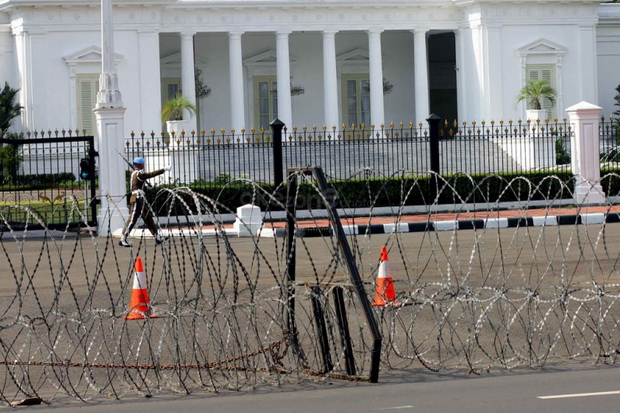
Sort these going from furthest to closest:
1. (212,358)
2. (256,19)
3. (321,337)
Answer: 1. (256,19)
2. (212,358)
3. (321,337)

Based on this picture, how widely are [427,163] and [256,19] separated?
35.8 feet

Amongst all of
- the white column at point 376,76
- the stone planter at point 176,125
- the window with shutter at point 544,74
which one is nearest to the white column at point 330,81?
the white column at point 376,76

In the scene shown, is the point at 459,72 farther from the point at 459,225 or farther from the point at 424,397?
the point at 424,397

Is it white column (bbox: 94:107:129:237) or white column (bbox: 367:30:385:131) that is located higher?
white column (bbox: 367:30:385:131)

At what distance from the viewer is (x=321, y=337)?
9.38 metres

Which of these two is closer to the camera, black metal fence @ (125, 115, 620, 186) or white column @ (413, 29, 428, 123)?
black metal fence @ (125, 115, 620, 186)

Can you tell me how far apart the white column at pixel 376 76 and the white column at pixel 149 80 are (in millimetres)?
7298

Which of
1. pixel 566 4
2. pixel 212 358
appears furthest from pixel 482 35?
pixel 212 358

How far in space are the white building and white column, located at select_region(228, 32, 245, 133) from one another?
0.15ft

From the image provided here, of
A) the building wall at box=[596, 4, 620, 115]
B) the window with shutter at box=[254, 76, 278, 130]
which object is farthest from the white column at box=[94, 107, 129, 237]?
the building wall at box=[596, 4, 620, 115]

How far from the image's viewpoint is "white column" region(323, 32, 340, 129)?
41406mm

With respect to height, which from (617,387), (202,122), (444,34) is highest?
(444,34)

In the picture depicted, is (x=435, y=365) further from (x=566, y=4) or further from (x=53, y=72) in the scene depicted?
(x=566, y=4)

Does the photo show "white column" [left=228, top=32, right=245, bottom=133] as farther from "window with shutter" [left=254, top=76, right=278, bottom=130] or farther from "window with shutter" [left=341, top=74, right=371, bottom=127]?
"window with shutter" [left=341, top=74, right=371, bottom=127]
